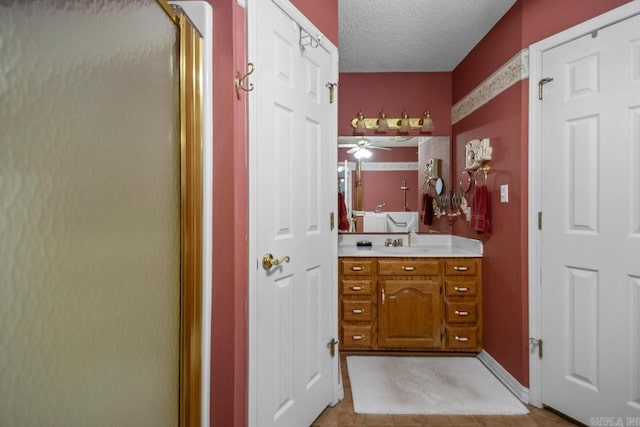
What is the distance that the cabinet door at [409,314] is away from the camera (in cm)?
252

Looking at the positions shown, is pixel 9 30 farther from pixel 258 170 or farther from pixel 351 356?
pixel 351 356

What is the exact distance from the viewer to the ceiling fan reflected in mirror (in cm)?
305

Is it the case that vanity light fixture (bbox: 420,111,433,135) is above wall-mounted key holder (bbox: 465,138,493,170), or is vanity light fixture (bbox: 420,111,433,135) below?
above

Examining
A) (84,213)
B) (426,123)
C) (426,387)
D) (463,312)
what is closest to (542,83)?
(426,123)

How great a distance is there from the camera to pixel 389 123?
3.07m

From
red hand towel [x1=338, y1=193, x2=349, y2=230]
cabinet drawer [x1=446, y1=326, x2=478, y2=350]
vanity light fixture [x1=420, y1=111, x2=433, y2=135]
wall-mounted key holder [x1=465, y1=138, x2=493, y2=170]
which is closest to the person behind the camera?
wall-mounted key holder [x1=465, y1=138, x2=493, y2=170]

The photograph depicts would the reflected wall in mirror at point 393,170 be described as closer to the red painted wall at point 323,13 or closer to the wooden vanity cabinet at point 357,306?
the wooden vanity cabinet at point 357,306

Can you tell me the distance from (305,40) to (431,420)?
86.9 inches

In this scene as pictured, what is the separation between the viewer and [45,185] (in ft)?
1.71

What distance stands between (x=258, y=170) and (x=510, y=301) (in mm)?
1897

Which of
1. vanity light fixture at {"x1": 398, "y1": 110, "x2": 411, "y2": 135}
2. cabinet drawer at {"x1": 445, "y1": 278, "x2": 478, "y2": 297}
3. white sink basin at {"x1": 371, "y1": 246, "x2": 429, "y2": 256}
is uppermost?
vanity light fixture at {"x1": 398, "y1": 110, "x2": 411, "y2": 135}

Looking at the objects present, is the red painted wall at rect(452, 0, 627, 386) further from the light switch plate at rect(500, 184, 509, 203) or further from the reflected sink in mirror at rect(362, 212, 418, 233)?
the reflected sink in mirror at rect(362, 212, 418, 233)

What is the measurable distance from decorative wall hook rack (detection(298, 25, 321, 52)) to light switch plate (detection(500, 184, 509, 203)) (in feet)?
5.11

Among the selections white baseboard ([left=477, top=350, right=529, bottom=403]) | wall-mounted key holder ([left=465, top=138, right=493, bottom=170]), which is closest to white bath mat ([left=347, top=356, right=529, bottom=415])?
white baseboard ([left=477, top=350, right=529, bottom=403])
